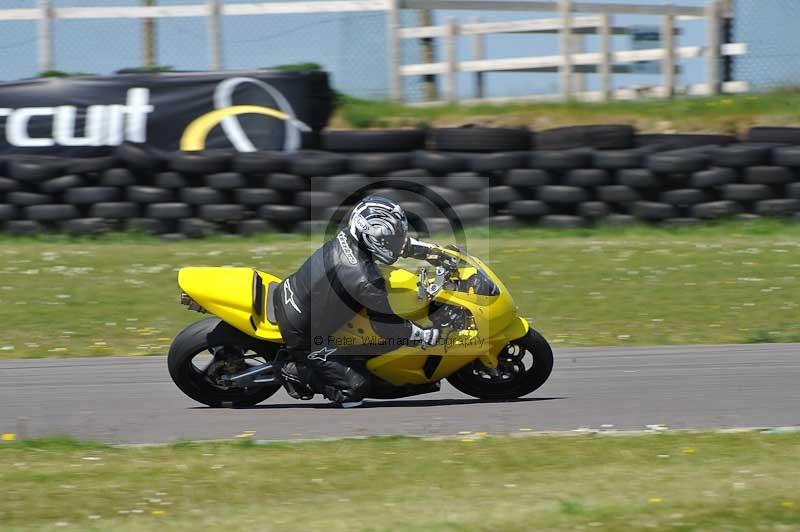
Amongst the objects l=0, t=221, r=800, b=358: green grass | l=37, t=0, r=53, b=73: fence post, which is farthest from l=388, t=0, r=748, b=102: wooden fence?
l=37, t=0, r=53, b=73: fence post

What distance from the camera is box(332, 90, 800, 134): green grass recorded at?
16.4 meters

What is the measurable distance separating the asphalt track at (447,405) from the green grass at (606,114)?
7949mm

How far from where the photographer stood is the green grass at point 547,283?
10.0 metres

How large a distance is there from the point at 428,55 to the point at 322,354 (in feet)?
33.8

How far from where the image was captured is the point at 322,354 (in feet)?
23.8

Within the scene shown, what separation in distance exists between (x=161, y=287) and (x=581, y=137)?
532 centimetres

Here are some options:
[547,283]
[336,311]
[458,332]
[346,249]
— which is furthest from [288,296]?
[547,283]

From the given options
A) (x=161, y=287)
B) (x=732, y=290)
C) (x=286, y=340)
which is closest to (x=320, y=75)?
(x=161, y=287)

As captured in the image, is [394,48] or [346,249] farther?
[394,48]

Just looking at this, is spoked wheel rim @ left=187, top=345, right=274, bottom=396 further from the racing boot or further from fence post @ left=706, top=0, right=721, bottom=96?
fence post @ left=706, top=0, right=721, bottom=96

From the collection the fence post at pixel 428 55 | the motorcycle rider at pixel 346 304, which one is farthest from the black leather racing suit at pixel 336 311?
the fence post at pixel 428 55

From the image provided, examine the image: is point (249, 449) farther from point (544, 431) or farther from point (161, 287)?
point (161, 287)

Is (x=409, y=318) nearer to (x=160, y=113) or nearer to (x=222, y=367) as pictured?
(x=222, y=367)

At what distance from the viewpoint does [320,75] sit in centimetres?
1522
